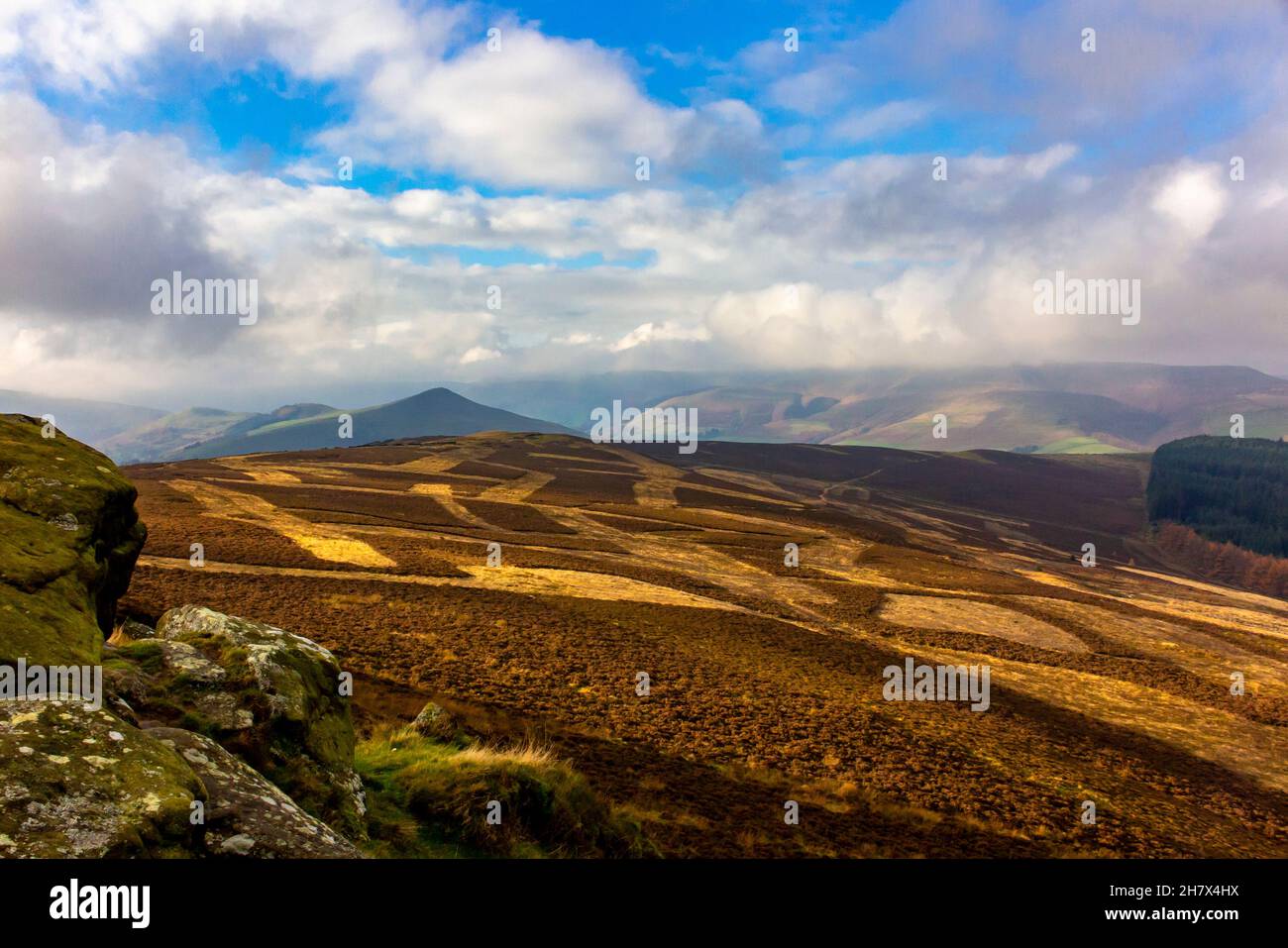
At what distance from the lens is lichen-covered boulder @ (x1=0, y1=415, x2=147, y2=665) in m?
9.09

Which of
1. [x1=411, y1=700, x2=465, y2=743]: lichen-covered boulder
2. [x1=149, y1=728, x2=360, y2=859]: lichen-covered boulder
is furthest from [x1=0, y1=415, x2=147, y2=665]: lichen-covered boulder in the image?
[x1=411, y1=700, x2=465, y2=743]: lichen-covered boulder

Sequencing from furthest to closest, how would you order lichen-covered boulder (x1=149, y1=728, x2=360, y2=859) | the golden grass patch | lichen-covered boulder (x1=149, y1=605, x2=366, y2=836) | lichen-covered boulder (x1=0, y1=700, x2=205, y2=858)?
1. the golden grass patch
2. lichen-covered boulder (x1=149, y1=605, x2=366, y2=836)
3. lichen-covered boulder (x1=149, y1=728, x2=360, y2=859)
4. lichen-covered boulder (x1=0, y1=700, x2=205, y2=858)

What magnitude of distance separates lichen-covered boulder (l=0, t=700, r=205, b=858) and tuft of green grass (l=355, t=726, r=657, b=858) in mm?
3639

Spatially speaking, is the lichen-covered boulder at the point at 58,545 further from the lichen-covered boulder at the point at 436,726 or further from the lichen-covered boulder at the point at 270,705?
the lichen-covered boulder at the point at 436,726

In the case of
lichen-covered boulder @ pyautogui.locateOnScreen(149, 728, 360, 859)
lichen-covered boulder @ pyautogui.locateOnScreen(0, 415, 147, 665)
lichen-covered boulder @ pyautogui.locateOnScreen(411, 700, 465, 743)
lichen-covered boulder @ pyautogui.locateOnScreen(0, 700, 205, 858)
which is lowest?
lichen-covered boulder @ pyautogui.locateOnScreen(411, 700, 465, 743)

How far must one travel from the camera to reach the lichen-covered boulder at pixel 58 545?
29.8ft

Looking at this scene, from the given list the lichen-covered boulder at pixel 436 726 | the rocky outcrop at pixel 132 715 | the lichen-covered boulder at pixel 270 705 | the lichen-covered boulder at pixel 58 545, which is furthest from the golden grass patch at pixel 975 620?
the lichen-covered boulder at pixel 58 545

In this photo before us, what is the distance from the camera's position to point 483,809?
11258 millimetres

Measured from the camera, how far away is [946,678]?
32000mm

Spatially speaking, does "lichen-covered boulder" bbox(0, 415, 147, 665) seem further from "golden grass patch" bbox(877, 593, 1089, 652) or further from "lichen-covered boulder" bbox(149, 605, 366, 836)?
"golden grass patch" bbox(877, 593, 1089, 652)

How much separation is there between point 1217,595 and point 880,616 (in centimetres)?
6578

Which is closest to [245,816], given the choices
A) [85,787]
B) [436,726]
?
[85,787]

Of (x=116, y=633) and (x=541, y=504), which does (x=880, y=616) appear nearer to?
(x=116, y=633)

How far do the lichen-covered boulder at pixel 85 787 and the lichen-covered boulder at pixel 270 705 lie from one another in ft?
9.37
